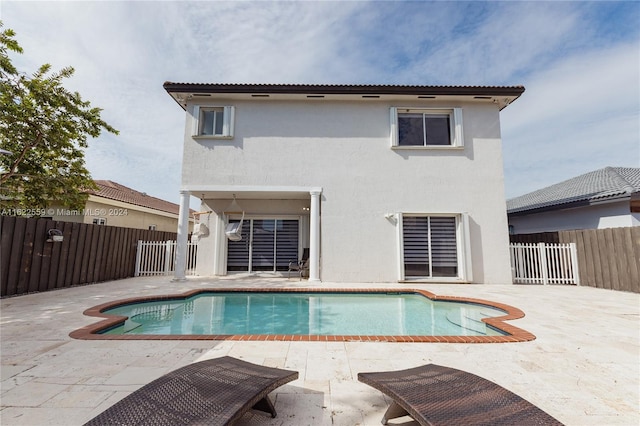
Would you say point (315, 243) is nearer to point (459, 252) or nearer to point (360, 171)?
point (360, 171)

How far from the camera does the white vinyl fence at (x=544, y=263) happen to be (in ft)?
32.6

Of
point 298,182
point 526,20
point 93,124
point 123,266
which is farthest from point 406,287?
point 93,124

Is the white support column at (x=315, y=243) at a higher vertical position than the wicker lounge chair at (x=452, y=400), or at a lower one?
higher

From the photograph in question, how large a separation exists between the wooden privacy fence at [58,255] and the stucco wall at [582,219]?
19.0 metres

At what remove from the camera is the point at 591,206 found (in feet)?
38.8

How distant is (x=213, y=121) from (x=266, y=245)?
5452 millimetres

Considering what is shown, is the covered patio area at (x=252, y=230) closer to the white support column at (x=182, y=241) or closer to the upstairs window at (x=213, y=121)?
the white support column at (x=182, y=241)

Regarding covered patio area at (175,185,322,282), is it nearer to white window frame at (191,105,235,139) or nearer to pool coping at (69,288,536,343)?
white window frame at (191,105,235,139)

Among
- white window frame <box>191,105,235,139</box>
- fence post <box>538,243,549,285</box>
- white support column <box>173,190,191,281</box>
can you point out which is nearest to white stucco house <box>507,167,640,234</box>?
fence post <box>538,243,549,285</box>

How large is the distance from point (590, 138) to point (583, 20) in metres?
10.8

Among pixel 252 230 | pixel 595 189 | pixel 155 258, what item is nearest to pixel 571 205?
pixel 595 189

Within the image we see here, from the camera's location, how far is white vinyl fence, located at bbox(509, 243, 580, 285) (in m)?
9.92

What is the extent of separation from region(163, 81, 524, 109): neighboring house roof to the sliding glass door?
524 centimetres

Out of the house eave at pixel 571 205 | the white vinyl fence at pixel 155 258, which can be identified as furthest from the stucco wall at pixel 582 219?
the white vinyl fence at pixel 155 258
